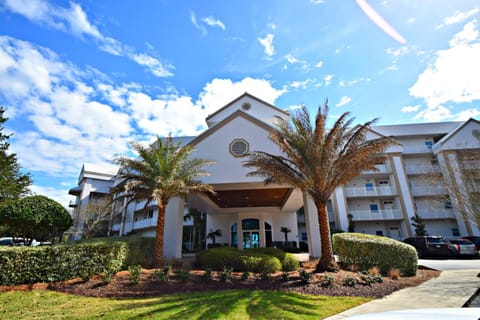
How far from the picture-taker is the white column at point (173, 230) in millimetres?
14492

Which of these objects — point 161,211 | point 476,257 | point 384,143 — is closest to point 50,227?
point 161,211

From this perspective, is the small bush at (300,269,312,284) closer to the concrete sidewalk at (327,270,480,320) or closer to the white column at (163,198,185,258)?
the concrete sidewalk at (327,270,480,320)

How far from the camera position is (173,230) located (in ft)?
48.4

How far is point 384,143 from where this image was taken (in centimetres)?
1100

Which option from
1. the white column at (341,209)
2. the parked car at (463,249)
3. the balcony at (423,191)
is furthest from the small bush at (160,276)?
the balcony at (423,191)

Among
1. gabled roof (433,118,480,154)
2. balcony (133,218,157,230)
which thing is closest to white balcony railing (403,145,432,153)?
gabled roof (433,118,480,154)

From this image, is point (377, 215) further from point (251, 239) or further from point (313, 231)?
point (313, 231)

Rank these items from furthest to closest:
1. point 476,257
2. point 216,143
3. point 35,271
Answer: point 476,257 < point 216,143 < point 35,271

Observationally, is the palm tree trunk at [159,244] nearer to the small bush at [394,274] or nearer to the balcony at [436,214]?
the small bush at [394,274]

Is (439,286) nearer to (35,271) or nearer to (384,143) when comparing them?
(384,143)

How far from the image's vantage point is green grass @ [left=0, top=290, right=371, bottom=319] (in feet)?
18.9

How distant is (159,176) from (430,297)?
11.2 meters

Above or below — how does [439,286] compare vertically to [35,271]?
below

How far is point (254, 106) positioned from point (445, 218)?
89.7 feet
